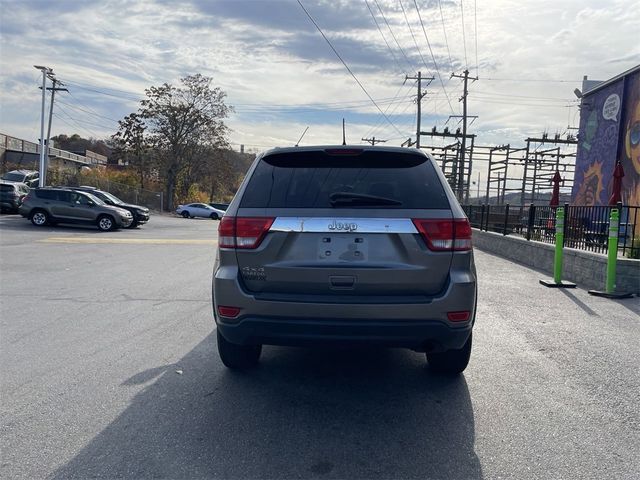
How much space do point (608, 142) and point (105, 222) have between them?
64.7ft

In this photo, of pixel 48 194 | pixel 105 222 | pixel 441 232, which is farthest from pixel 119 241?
pixel 441 232

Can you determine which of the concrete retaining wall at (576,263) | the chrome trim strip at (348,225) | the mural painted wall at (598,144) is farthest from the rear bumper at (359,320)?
the mural painted wall at (598,144)

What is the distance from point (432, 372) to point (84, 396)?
9.31 ft

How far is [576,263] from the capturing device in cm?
959

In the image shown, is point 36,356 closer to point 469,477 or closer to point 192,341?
point 192,341

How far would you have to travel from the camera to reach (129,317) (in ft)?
20.5

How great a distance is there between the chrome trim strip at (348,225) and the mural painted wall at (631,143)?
590 inches

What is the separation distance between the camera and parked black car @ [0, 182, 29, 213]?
2458cm

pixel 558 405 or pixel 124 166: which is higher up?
pixel 124 166

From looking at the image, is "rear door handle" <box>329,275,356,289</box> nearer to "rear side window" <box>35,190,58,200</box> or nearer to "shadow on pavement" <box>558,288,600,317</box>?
"shadow on pavement" <box>558,288,600,317</box>

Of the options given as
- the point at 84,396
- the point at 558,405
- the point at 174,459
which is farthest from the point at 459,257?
the point at 84,396

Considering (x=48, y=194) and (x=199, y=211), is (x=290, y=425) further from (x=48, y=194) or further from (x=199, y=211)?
(x=199, y=211)

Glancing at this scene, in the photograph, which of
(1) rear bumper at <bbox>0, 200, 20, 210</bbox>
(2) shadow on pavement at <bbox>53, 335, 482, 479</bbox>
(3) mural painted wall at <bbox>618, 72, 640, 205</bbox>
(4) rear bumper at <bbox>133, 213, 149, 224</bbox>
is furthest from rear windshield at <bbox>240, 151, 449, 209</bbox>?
(1) rear bumper at <bbox>0, 200, 20, 210</bbox>

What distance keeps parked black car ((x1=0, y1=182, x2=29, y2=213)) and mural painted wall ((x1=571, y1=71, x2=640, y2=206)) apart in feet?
83.4
